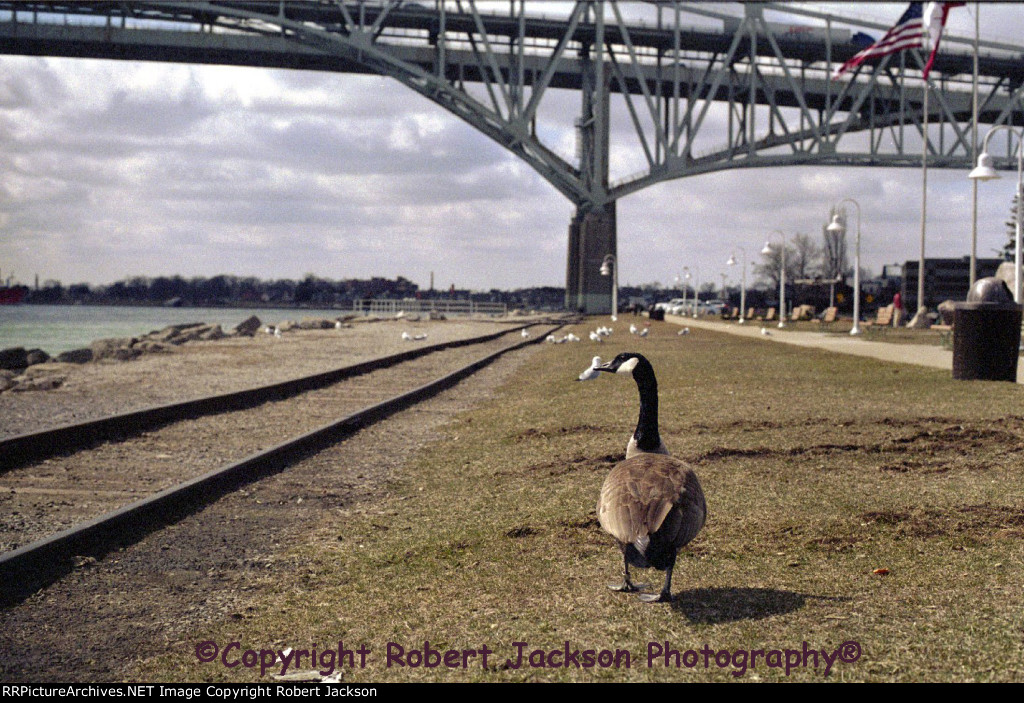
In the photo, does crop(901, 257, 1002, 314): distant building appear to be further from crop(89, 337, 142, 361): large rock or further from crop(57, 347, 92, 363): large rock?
crop(57, 347, 92, 363): large rock

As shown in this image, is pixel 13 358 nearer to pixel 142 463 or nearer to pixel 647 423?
pixel 142 463

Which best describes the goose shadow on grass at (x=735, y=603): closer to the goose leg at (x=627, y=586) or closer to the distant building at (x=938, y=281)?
the goose leg at (x=627, y=586)

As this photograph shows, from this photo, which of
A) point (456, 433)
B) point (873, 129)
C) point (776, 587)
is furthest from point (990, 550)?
point (873, 129)

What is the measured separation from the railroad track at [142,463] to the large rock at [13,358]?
671 inches

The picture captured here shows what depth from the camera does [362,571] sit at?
18.8 ft

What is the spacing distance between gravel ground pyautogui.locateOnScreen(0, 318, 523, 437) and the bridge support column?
55.5m

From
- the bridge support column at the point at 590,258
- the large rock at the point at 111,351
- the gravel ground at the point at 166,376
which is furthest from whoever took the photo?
the bridge support column at the point at 590,258

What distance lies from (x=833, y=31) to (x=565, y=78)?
2953 centimetres

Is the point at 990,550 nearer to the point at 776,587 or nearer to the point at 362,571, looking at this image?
the point at 776,587

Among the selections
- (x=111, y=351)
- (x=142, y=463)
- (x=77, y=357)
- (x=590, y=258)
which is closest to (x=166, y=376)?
(x=111, y=351)

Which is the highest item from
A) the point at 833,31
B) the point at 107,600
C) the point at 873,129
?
the point at 833,31

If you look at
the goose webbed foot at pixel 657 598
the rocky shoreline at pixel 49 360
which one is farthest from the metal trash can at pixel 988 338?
the rocky shoreline at pixel 49 360

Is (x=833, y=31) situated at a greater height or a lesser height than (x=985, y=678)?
greater

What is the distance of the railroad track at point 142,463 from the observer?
6223mm
